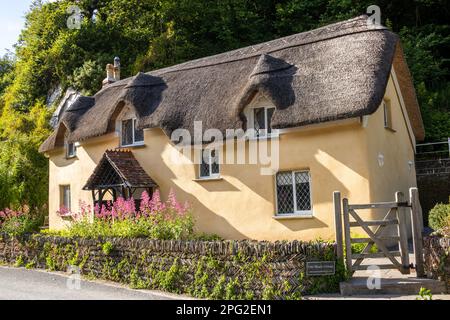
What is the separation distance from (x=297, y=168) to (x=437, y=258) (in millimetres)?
5936

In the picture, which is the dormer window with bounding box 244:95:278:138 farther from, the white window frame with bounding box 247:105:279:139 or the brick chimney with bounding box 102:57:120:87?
the brick chimney with bounding box 102:57:120:87

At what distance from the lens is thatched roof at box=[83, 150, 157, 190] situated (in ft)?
52.7

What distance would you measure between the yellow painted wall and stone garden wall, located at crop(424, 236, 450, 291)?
4165mm

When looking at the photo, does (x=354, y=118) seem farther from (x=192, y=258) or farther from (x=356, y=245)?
(x=192, y=258)

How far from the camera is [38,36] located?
34188 millimetres

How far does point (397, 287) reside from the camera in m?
8.28

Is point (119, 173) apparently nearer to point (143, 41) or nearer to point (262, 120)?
point (262, 120)

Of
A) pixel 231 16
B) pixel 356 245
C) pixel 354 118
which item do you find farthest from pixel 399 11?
pixel 356 245

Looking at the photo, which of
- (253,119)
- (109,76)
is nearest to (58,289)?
(253,119)

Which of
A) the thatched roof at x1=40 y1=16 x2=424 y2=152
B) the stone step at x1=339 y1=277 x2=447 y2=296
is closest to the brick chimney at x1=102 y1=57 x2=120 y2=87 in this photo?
the thatched roof at x1=40 y1=16 x2=424 y2=152

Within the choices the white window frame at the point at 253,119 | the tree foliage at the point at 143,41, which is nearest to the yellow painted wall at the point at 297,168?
the white window frame at the point at 253,119

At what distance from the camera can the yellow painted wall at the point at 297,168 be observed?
A: 42.7ft
